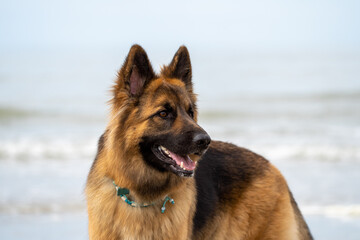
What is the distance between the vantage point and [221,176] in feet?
16.4

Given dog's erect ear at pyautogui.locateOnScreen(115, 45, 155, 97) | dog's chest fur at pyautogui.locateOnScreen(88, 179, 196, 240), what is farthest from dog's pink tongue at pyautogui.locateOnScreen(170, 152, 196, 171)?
dog's erect ear at pyautogui.locateOnScreen(115, 45, 155, 97)

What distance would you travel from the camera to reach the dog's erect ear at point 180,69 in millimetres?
4605

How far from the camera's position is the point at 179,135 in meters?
4.01

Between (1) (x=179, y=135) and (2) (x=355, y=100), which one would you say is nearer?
(1) (x=179, y=135)

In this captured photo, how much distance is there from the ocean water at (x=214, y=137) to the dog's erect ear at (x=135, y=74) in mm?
260

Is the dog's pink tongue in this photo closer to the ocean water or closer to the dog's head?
the dog's head

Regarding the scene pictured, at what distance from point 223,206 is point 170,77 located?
56.7 inches

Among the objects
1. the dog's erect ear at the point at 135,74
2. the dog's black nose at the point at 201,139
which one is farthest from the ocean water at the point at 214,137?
the dog's black nose at the point at 201,139

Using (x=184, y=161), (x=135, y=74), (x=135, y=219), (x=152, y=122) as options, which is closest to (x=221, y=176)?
(x=184, y=161)

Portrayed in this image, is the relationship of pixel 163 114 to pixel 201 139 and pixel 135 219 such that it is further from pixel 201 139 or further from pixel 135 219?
pixel 135 219

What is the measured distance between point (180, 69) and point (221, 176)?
4.00ft

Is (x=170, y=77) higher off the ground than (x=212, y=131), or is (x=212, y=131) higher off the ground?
(x=170, y=77)

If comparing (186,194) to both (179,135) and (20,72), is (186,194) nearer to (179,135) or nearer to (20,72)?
(179,135)

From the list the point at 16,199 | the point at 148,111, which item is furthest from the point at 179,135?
the point at 16,199
